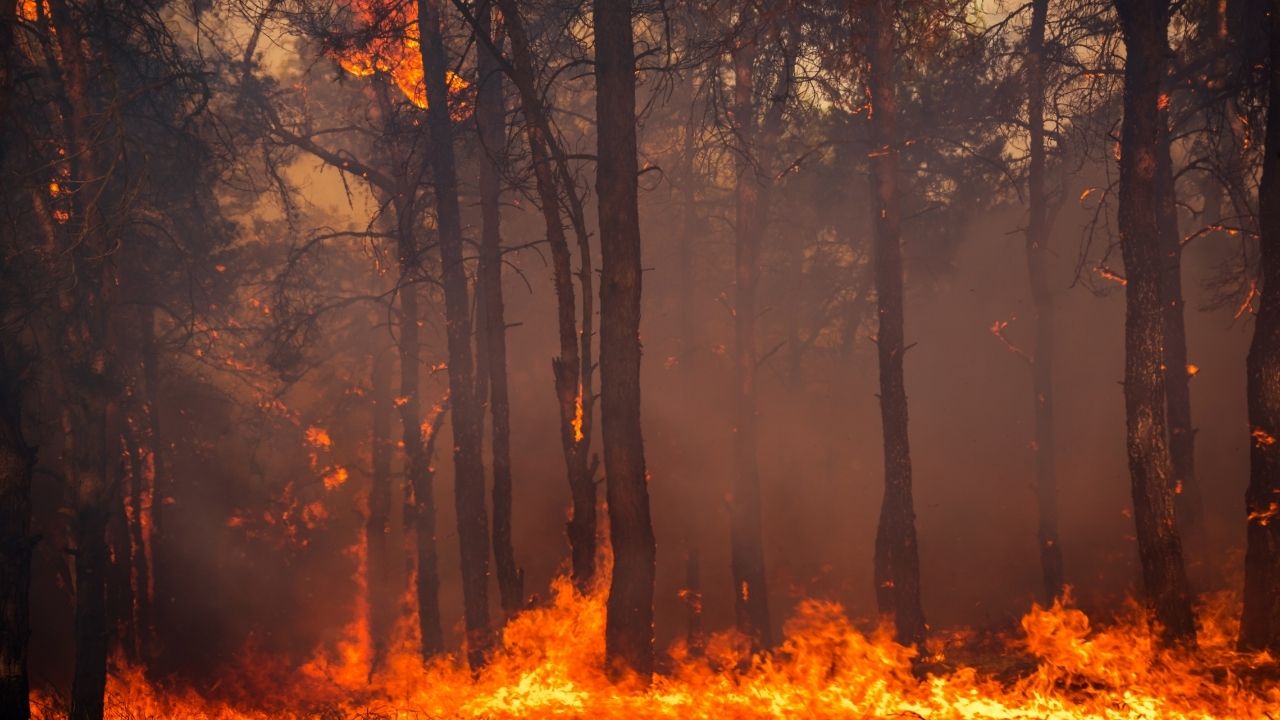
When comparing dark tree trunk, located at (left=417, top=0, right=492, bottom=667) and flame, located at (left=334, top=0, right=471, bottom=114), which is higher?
flame, located at (left=334, top=0, right=471, bottom=114)

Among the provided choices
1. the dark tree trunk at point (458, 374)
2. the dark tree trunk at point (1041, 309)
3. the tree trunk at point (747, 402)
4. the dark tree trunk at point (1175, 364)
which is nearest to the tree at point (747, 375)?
the tree trunk at point (747, 402)

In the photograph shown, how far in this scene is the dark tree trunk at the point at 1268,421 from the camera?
867cm

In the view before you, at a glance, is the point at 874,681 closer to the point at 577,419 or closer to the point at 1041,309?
the point at 577,419

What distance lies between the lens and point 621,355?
30.2 ft

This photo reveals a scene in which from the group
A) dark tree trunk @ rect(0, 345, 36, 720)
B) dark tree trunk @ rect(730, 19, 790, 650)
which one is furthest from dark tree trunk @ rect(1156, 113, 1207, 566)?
dark tree trunk @ rect(0, 345, 36, 720)

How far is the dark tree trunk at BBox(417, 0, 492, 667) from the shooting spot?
13.6 meters

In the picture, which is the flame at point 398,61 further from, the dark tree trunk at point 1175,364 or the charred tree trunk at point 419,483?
the dark tree trunk at point 1175,364

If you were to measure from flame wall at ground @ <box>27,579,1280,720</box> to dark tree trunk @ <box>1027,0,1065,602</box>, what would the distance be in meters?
6.59

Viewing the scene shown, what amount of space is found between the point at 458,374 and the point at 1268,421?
10453 mm

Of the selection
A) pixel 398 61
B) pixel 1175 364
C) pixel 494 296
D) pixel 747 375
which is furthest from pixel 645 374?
pixel 1175 364

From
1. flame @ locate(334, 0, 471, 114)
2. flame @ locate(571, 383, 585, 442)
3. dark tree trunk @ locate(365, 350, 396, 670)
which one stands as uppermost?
flame @ locate(334, 0, 471, 114)

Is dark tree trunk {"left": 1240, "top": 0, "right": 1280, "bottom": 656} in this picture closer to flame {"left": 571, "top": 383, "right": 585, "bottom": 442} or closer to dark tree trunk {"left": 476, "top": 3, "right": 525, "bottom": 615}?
flame {"left": 571, "top": 383, "right": 585, "bottom": 442}

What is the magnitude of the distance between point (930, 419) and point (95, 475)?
2591cm

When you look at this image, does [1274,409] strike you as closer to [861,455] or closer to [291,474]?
[861,455]
